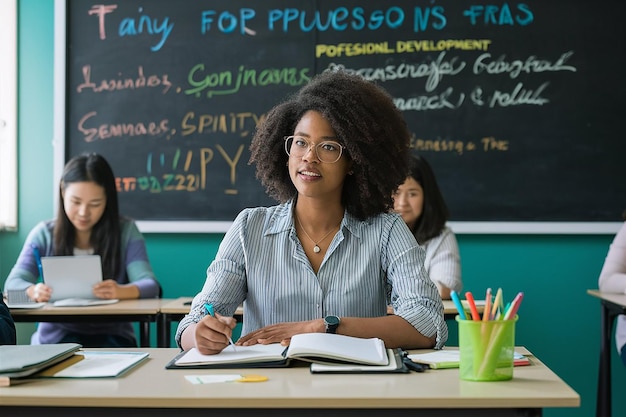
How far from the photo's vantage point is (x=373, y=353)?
166 cm

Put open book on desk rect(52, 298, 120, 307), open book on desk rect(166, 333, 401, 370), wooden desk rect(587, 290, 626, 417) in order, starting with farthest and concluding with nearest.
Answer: wooden desk rect(587, 290, 626, 417) < open book on desk rect(52, 298, 120, 307) < open book on desk rect(166, 333, 401, 370)

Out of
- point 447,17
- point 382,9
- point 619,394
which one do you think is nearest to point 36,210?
point 382,9

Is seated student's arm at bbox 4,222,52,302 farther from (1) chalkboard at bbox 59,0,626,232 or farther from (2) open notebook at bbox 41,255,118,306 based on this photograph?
(1) chalkboard at bbox 59,0,626,232

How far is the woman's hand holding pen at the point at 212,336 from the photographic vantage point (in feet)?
5.70

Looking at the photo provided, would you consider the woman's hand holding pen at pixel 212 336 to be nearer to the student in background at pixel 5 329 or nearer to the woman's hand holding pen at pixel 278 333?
the woman's hand holding pen at pixel 278 333

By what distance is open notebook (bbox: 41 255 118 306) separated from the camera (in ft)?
10.9

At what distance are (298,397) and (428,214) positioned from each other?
2.52 m

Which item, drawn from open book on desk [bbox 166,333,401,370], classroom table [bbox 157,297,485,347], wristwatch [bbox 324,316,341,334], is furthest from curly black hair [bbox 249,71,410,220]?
classroom table [bbox 157,297,485,347]

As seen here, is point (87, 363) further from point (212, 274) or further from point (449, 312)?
point (449, 312)

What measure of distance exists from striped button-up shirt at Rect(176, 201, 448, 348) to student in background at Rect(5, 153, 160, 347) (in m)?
1.48

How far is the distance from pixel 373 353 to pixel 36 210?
10.7 feet

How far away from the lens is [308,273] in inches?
83.4

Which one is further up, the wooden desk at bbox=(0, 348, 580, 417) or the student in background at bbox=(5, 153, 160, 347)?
the student in background at bbox=(5, 153, 160, 347)

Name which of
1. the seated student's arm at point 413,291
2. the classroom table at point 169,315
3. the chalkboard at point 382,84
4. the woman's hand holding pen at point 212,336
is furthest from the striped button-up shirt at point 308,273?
the chalkboard at point 382,84
